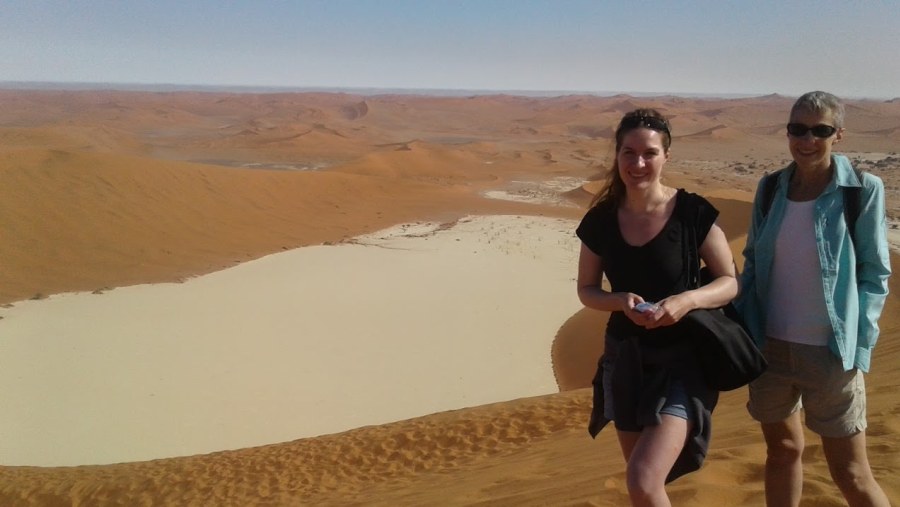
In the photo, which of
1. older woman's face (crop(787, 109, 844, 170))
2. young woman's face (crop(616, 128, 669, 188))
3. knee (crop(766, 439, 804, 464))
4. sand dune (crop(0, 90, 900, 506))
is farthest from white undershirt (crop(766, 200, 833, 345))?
sand dune (crop(0, 90, 900, 506))

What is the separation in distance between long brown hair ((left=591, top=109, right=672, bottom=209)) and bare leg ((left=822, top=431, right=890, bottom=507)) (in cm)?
119

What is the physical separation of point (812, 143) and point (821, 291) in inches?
20.4

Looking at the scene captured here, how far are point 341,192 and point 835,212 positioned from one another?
79.0 feet

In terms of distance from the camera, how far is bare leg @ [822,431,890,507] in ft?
7.68

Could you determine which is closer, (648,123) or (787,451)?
(648,123)

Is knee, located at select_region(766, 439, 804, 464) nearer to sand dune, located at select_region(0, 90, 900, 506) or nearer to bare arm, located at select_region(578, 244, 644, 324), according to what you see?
sand dune, located at select_region(0, 90, 900, 506)

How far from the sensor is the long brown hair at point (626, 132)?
2.31 metres

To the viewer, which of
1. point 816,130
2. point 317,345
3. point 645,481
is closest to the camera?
point 645,481

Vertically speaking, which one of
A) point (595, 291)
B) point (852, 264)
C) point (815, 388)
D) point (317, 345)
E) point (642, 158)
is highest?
point (642, 158)

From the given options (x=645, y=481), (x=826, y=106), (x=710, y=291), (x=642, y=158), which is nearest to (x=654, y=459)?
(x=645, y=481)

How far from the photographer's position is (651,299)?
221 cm

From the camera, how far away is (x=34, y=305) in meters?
11.9

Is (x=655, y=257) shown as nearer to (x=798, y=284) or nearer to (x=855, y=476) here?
(x=798, y=284)

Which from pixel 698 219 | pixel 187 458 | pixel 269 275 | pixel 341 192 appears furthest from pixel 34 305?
pixel 341 192
